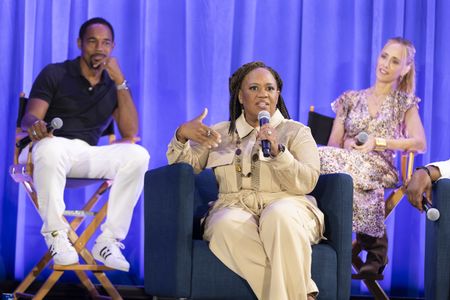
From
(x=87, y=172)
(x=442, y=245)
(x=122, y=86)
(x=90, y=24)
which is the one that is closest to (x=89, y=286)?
(x=87, y=172)

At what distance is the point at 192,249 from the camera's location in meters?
3.01

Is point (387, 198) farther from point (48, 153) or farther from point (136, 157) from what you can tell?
point (48, 153)

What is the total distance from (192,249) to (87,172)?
1.33 m

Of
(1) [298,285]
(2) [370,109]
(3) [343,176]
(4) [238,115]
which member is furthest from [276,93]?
(2) [370,109]

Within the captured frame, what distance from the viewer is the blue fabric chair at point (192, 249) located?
296 cm

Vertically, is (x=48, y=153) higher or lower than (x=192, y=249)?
higher

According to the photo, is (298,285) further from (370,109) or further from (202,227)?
(370,109)

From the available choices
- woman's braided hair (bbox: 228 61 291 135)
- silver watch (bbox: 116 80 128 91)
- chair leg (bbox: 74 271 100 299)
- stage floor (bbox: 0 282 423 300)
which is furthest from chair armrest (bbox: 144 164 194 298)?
stage floor (bbox: 0 282 423 300)

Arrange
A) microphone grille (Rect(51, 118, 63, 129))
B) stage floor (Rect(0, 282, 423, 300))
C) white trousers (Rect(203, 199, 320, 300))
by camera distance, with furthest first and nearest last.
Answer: stage floor (Rect(0, 282, 423, 300)) → microphone grille (Rect(51, 118, 63, 129)) → white trousers (Rect(203, 199, 320, 300))

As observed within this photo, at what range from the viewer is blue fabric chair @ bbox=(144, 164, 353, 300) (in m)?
2.96

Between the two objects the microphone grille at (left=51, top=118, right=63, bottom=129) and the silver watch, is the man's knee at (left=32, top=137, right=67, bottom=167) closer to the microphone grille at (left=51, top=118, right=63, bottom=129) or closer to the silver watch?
the microphone grille at (left=51, top=118, right=63, bottom=129)

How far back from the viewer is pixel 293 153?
10.6 ft

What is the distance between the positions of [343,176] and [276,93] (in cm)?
50

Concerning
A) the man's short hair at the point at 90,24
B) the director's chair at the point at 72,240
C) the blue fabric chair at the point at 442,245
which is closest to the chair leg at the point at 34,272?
the director's chair at the point at 72,240
